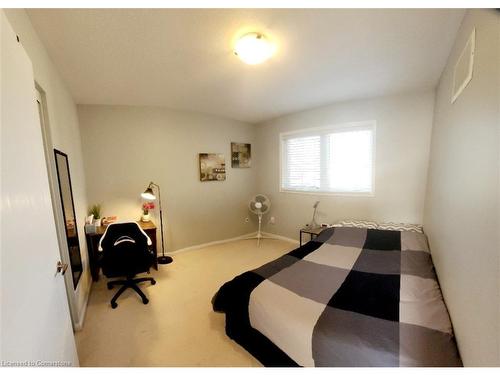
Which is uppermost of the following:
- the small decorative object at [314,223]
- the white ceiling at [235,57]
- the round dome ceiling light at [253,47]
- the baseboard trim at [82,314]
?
the white ceiling at [235,57]

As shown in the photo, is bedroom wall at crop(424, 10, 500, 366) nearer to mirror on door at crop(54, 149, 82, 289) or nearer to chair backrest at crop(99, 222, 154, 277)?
chair backrest at crop(99, 222, 154, 277)

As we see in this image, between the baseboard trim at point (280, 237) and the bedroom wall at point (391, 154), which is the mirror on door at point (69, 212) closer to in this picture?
the baseboard trim at point (280, 237)

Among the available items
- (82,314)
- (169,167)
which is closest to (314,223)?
(169,167)

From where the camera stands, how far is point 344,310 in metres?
1.30

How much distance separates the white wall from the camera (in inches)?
52.5

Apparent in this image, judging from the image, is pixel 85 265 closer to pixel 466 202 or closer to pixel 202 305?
pixel 202 305

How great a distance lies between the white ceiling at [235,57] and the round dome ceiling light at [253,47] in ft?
0.18

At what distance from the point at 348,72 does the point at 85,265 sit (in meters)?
3.52

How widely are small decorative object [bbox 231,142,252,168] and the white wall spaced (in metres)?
2.29

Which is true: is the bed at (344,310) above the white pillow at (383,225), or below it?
below

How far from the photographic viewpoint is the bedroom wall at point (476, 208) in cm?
84

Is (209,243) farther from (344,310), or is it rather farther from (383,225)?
(344,310)

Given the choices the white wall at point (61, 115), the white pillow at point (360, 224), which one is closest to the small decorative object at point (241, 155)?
the white pillow at point (360, 224)

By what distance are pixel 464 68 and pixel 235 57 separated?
1629mm
